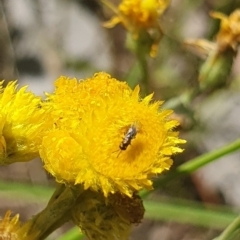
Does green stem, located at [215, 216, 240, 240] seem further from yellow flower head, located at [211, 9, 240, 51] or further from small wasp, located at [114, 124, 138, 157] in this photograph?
yellow flower head, located at [211, 9, 240, 51]

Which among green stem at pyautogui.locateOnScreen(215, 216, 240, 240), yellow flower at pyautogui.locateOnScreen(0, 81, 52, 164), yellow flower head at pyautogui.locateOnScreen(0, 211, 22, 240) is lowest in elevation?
green stem at pyautogui.locateOnScreen(215, 216, 240, 240)

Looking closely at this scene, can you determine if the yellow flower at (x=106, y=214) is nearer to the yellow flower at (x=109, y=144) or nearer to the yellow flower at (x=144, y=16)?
the yellow flower at (x=109, y=144)

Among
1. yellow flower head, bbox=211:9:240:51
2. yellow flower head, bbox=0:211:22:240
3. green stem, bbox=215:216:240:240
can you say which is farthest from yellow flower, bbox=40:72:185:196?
yellow flower head, bbox=211:9:240:51

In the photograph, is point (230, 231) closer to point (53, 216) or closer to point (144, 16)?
point (53, 216)

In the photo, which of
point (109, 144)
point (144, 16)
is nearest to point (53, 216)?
point (109, 144)

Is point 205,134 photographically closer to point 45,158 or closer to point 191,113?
point 191,113
